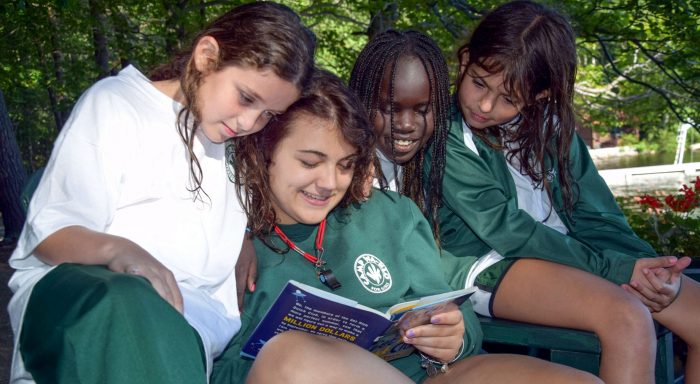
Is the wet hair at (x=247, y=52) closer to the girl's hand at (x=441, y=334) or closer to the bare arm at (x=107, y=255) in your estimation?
the bare arm at (x=107, y=255)

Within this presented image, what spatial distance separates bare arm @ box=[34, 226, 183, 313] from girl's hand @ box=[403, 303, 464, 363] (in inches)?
28.4

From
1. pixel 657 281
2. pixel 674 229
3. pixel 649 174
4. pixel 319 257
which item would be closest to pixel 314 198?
pixel 319 257

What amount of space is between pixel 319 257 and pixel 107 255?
773 mm

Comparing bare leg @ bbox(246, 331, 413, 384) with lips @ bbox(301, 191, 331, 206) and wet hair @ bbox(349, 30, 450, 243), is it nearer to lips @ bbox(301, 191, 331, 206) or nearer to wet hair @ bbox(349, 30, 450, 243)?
lips @ bbox(301, 191, 331, 206)

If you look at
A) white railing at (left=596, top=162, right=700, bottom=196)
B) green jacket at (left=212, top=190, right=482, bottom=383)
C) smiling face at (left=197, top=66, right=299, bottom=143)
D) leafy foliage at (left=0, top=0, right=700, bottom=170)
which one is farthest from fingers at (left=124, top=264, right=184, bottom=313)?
white railing at (left=596, top=162, right=700, bottom=196)

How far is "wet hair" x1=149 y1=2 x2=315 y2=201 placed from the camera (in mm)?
2320

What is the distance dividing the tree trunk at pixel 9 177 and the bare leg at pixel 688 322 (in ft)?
21.9

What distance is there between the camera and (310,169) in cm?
248

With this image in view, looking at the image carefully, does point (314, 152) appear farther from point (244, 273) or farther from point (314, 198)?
point (244, 273)

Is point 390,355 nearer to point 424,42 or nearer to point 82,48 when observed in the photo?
point 424,42

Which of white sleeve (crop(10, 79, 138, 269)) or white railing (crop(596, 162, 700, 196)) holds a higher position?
white sleeve (crop(10, 79, 138, 269))

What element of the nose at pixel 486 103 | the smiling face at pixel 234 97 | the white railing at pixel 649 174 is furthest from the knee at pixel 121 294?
the white railing at pixel 649 174

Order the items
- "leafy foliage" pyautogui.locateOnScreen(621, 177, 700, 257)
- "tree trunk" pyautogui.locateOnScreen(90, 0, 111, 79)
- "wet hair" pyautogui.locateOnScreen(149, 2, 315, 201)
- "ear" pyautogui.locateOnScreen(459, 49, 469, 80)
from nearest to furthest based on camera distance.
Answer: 1. "wet hair" pyautogui.locateOnScreen(149, 2, 315, 201)
2. "ear" pyautogui.locateOnScreen(459, 49, 469, 80)
3. "leafy foliage" pyautogui.locateOnScreen(621, 177, 700, 257)
4. "tree trunk" pyautogui.locateOnScreen(90, 0, 111, 79)

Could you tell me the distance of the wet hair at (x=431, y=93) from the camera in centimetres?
296
